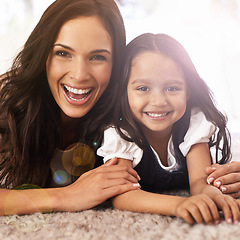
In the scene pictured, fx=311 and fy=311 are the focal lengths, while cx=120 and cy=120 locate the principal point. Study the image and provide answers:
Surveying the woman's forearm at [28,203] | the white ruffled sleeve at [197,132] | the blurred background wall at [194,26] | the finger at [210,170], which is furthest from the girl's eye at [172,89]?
the blurred background wall at [194,26]

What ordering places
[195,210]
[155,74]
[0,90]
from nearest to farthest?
[195,210] → [155,74] → [0,90]

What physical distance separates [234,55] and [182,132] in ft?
10.1

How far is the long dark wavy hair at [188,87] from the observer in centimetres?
117

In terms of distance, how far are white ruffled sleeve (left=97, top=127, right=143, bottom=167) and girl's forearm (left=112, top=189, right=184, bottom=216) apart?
0.57 feet

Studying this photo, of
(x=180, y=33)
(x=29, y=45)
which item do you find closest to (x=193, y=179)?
(x=29, y=45)

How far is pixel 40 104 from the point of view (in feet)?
4.36

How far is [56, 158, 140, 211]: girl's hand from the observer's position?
100 cm

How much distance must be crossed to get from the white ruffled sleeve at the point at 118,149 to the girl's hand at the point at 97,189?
3.6 inches

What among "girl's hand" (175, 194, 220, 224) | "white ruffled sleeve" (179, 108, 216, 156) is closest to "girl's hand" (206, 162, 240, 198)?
"white ruffled sleeve" (179, 108, 216, 156)

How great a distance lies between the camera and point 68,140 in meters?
1.46

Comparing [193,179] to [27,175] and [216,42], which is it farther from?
[216,42]

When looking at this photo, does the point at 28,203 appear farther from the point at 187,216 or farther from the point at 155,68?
the point at 155,68

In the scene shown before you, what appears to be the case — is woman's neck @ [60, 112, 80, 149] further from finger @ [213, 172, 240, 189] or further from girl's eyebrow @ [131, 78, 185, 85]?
finger @ [213, 172, 240, 189]

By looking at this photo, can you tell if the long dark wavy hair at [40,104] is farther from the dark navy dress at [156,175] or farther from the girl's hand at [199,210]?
the girl's hand at [199,210]
